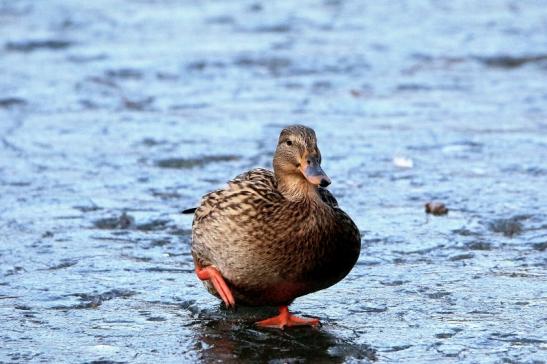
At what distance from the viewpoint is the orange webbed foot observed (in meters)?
4.80

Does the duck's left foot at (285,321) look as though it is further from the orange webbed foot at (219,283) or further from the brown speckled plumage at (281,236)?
the orange webbed foot at (219,283)

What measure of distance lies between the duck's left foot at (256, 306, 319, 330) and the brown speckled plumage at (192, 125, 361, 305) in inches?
2.0

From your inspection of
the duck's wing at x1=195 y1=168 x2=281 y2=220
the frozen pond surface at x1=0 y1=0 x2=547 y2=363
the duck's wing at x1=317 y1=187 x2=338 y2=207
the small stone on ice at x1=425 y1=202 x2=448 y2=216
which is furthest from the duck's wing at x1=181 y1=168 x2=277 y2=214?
the small stone on ice at x1=425 y1=202 x2=448 y2=216

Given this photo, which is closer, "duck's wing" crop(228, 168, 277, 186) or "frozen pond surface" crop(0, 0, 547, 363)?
"frozen pond surface" crop(0, 0, 547, 363)

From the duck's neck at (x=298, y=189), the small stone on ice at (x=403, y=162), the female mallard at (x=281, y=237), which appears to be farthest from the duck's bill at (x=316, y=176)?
the small stone on ice at (x=403, y=162)

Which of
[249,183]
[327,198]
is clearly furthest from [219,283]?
[327,198]

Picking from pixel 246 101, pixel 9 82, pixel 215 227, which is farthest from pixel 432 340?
pixel 9 82

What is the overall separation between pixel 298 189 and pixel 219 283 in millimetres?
509

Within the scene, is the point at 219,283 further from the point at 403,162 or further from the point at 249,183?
the point at 403,162

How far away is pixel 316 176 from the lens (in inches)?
183

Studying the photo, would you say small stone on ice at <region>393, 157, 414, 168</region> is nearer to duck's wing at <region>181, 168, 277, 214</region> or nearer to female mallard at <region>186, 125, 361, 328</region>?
duck's wing at <region>181, 168, 277, 214</region>

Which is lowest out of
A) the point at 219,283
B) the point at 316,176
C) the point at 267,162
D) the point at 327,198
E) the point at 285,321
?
the point at 285,321

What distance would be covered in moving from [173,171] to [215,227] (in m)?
2.79

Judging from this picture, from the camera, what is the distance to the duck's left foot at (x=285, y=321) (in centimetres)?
480
